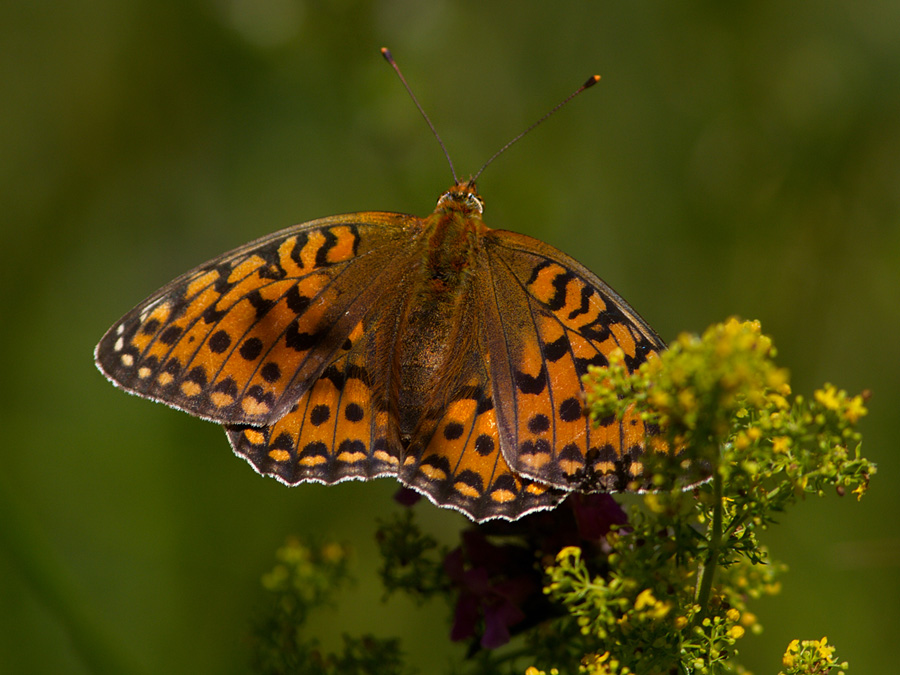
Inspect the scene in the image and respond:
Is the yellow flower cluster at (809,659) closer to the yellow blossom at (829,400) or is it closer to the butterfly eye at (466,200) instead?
the yellow blossom at (829,400)

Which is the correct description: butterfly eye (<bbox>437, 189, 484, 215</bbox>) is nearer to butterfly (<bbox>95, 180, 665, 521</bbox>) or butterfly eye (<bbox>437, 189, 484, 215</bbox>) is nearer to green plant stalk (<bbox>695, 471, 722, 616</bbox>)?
butterfly (<bbox>95, 180, 665, 521</bbox>)

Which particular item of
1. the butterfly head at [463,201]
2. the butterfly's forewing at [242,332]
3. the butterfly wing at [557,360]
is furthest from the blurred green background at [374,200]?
the butterfly wing at [557,360]

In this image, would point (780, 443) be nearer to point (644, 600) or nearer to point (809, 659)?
point (644, 600)

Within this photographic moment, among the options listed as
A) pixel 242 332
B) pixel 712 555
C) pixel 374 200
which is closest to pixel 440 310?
pixel 242 332

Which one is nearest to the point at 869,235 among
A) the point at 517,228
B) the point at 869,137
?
the point at 869,137

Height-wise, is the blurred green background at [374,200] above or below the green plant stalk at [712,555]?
above

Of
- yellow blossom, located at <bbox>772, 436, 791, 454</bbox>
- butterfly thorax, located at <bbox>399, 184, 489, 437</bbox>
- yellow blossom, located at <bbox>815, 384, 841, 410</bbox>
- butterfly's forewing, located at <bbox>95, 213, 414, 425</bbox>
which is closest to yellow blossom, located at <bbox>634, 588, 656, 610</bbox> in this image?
yellow blossom, located at <bbox>772, 436, 791, 454</bbox>

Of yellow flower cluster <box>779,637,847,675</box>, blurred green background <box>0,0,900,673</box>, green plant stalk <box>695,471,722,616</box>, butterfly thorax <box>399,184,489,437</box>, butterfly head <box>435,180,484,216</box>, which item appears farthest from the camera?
blurred green background <box>0,0,900,673</box>
